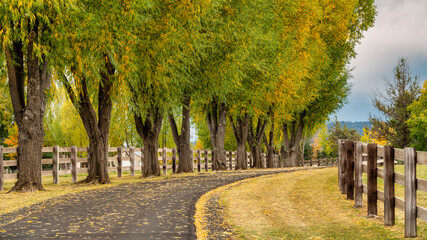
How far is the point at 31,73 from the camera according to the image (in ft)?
48.1

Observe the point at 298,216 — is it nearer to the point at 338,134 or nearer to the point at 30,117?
the point at 30,117

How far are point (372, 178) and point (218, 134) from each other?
64.7 feet

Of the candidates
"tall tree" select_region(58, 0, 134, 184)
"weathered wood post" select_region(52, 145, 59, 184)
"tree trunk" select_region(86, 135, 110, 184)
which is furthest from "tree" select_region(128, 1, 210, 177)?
"weathered wood post" select_region(52, 145, 59, 184)

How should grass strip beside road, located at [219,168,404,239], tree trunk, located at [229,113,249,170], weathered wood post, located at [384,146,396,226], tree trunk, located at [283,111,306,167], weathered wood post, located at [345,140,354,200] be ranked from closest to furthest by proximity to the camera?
grass strip beside road, located at [219,168,404,239] → weathered wood post, located at [384,146,396,226] → weathered wood post, located at [345,140,354,200] → tree trunk, located at [229,113,249,170] → tree trunk, located at [283,111,306,167]

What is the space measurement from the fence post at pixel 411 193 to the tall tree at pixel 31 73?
9785 millimetres

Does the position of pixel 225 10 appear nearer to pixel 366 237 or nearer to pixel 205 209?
pixel 205 209

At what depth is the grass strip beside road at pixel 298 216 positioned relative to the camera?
7824mm

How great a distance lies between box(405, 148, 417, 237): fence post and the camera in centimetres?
745

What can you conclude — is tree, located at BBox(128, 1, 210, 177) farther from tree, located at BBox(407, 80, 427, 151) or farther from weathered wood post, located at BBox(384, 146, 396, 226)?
tree, located at BBox(407, 80, 427, 151)

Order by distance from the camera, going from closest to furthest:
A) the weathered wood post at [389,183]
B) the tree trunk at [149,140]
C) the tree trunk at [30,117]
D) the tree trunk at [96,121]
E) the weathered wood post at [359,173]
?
the weathered wood post at [389,183], the weathered wood post at [359,173], the tree trunk at [30,117], the tree trunk at [96,121], the tree trunk at [149,140]

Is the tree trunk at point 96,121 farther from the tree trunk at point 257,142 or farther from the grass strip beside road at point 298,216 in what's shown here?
the tree trunk at point 257,142

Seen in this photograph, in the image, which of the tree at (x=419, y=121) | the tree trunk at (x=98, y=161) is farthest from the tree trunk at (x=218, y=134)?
the tree at (x=419, y=121)

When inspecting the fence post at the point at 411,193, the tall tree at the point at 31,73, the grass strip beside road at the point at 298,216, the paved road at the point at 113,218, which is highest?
the tall tree at the point at 31,73

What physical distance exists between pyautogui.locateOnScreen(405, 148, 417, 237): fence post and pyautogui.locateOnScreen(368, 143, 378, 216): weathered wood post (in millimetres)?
1636
